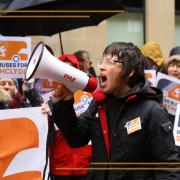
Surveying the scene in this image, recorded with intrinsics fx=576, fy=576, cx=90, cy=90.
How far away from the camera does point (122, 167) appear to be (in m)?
3.00

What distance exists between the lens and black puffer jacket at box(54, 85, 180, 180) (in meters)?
2.95

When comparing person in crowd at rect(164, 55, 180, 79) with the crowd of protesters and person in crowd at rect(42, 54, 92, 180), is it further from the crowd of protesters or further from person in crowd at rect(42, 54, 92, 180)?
the crowd of protesters

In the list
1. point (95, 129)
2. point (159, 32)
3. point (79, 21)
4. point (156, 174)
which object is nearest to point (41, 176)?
point (95, 129)

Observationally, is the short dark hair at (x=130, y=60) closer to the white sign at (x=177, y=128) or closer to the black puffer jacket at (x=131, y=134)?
the black puffer jacket at (x=131, y=134)

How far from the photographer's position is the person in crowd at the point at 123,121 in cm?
297

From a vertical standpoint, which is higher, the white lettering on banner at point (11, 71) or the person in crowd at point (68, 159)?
the white lettering on banner at point (11, 71)

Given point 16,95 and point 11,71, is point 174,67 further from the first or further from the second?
point 11,71

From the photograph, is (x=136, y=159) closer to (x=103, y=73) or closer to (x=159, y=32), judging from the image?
(x=103, y=73)

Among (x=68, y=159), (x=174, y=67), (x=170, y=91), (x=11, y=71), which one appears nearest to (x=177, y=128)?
(x=170, y=91)

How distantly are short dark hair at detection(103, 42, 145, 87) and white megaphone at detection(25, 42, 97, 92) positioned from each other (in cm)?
19

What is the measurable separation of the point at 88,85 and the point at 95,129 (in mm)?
273

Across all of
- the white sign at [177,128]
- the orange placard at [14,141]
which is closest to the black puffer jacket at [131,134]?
the orange placard at [14,141]

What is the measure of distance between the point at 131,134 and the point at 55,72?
0.51 m

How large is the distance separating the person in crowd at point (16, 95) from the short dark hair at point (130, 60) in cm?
138
